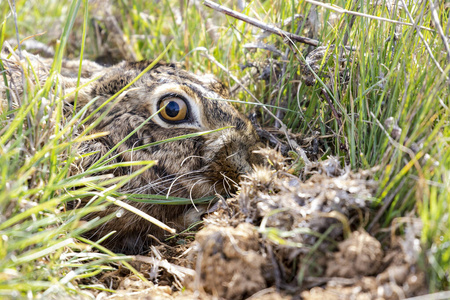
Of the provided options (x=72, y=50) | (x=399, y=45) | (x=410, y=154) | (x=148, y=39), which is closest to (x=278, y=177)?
(x=410, y=154)

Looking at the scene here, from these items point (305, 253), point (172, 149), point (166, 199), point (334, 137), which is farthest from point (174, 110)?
point (305, 253)

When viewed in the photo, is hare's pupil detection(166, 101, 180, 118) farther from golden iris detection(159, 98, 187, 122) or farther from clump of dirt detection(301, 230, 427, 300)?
clump of dirt detection(301, 230, 427, 300)

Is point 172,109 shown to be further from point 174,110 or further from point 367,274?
point 367,274

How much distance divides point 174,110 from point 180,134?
167 mm

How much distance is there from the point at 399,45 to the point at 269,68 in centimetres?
109

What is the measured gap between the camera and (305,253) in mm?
1786

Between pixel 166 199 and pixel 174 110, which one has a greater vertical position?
pixel 174 110

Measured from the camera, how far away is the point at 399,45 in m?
2.50

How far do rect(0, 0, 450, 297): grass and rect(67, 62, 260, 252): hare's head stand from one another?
0.27 m

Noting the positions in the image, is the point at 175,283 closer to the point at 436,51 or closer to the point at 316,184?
the point at 316,184

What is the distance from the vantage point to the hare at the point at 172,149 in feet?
8.88

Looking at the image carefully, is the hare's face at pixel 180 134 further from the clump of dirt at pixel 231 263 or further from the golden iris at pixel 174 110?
the clump of dirt at pixel 231 263

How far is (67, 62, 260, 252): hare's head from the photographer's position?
8.89 feet

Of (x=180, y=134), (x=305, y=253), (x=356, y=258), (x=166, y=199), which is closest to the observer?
(x=356, y=258)
